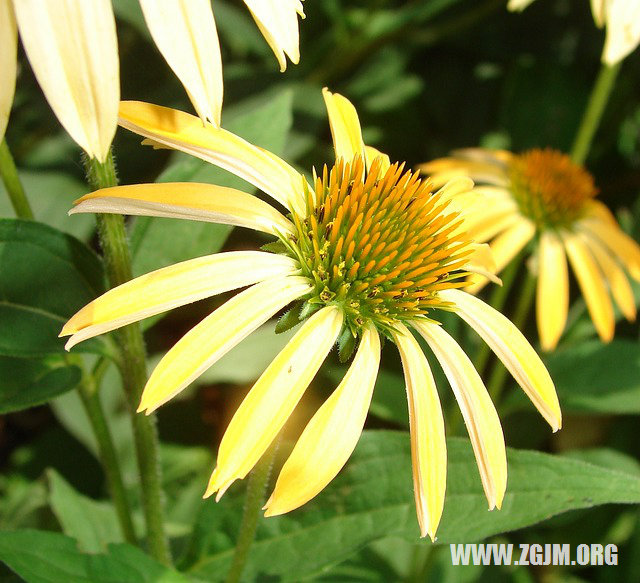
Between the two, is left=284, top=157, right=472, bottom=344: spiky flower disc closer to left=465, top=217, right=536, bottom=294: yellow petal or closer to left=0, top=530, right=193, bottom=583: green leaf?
left=0, top=530, right=193, bottom=583: green leaf

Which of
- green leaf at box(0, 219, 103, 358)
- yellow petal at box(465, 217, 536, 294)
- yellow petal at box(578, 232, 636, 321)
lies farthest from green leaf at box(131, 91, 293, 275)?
yellow petal at box(578, 232, 636, 321)

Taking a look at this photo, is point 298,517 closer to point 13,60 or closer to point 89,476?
point 13,60

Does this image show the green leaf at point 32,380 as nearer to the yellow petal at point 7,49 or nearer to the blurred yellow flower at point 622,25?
the yellow petal at point 7,49

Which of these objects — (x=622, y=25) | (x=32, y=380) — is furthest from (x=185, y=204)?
(x=622, y=25)

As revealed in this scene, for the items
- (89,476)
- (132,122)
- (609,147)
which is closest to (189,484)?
(89,476)

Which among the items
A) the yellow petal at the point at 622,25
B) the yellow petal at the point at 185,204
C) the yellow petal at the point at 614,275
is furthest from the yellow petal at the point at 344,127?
the yellow petal at the point at 614,275
